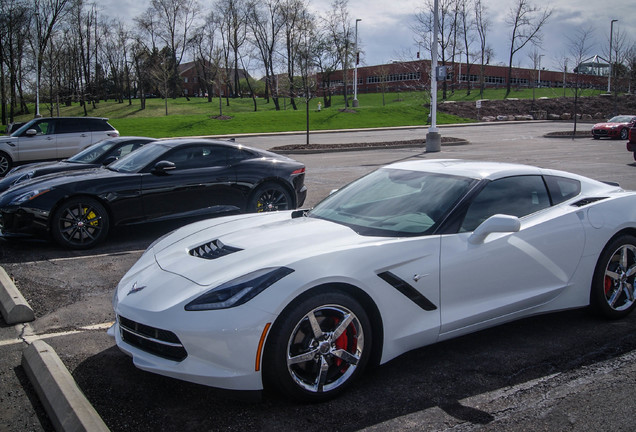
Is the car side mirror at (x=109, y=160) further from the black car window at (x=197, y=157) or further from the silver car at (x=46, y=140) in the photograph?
the silver car at (x=46, y=140)

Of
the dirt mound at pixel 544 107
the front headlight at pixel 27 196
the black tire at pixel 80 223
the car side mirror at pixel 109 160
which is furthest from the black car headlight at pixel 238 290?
the dirt mound at pixel 544 107

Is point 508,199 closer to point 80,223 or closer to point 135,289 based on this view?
point 135,289

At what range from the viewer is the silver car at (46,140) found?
16.2 metres

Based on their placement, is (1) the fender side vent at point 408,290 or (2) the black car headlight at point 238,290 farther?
(1) the fender side vent at point 408,290

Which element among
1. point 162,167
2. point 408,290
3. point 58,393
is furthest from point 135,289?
point 162,167

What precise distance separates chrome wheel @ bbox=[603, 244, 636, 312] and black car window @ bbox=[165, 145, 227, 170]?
217 inches

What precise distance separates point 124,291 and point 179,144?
4879 millimetres

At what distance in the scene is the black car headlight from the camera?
3.05 metres

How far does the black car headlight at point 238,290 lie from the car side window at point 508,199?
1.47m

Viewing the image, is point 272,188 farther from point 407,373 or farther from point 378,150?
point 378,150

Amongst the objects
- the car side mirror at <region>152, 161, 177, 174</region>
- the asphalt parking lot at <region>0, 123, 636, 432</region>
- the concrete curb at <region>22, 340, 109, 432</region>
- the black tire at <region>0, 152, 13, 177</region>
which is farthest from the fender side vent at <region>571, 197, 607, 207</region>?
the black tire at <region>0, 152, 13, 177</region>

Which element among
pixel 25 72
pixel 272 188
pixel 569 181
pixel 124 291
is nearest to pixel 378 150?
pixel 272 188

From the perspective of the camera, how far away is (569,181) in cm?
464

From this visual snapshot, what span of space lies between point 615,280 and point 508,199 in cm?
123
